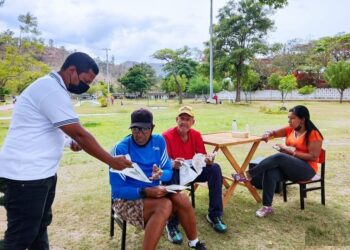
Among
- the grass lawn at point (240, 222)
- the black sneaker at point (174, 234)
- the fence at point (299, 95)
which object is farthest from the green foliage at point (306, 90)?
the black sneaker at point (174, 234)

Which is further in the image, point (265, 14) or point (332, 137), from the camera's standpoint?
point (265, 14)

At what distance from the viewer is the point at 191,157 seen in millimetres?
3801

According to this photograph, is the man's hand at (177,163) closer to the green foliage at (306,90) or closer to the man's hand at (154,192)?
the man's hand at (154,192)

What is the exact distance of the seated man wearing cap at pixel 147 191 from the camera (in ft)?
9.01

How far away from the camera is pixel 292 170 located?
394cm

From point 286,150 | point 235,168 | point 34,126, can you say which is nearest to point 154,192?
point 34,126

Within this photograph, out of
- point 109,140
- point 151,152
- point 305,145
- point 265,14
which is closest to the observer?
point 151,152

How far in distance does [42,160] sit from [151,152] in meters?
1.09

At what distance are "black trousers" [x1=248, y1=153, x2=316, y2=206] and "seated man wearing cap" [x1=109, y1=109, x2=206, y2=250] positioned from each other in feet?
4.45

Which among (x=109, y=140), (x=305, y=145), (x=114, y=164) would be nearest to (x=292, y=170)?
(x=305, y=145)

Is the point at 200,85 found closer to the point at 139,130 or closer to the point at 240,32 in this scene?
the point at 240,32

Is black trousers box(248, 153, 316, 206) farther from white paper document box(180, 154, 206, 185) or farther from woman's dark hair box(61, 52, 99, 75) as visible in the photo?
woman's dark hair box(61, 52, 99, 75)

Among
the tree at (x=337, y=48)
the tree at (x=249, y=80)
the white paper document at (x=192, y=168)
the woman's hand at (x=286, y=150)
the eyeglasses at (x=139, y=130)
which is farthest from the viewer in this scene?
the tree at (x=337, y=48)

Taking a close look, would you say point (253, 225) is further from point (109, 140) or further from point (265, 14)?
point (265, 14)
